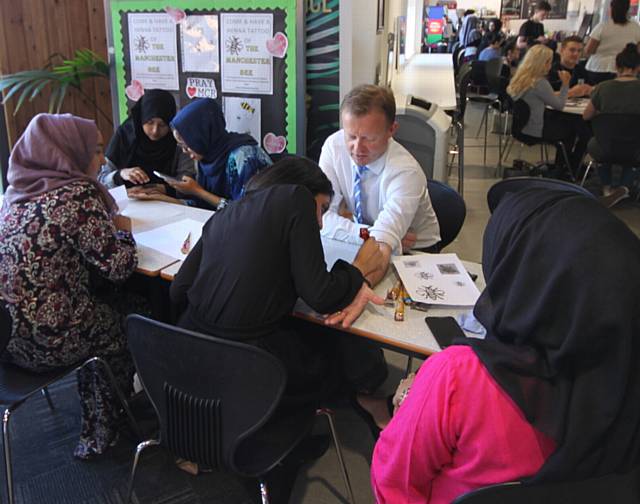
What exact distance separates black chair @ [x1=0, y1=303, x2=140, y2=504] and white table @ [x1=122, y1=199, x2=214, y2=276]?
38 centimetres

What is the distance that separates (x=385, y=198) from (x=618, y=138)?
2939mm

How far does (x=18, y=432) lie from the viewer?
7.09 feet

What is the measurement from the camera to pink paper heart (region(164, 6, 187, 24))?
3.19 m

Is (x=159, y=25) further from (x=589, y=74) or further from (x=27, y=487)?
(x=589, y=74)

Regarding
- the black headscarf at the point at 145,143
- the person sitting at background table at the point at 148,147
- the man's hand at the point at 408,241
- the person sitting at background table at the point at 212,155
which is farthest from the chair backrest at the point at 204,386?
the black headscarf at the point at 145,143

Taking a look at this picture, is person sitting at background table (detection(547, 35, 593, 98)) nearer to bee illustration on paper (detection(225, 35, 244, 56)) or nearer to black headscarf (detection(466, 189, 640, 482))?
bee illustration on paper (detection(225, 35, 244, 56))

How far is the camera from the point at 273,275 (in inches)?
56.7

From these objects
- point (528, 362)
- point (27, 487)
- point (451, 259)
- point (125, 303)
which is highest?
point (528, 362)

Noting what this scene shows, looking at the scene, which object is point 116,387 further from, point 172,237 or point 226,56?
point 226,56

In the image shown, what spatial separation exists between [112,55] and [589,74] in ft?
16.1

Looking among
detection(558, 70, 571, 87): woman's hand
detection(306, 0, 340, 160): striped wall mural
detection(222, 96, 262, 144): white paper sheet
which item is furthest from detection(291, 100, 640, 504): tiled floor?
detection(558, 70, 571, 87): woman's hand

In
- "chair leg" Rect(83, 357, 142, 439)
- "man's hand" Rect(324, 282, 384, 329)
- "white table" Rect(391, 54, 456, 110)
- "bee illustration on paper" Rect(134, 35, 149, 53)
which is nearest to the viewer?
"man's hand" Rect(324, 282, 384, 329)

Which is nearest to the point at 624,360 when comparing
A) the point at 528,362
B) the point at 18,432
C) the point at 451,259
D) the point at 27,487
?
the point at 528,362

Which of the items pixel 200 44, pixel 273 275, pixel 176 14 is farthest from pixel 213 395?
pixel 176 14
